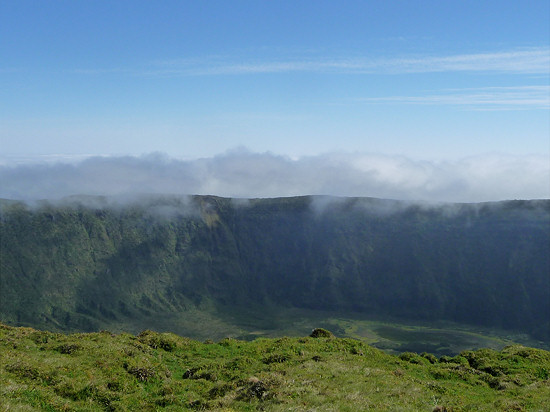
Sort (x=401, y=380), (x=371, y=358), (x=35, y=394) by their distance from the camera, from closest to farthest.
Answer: (x=35, y=394) → (x=401, y=380) → (x=371, y=358)

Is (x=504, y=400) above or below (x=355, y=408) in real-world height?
below

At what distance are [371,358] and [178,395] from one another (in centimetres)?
2581

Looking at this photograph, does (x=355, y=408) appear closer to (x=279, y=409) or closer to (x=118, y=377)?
(x=279, y=409)

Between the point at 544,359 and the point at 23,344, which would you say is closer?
the point at 23,344

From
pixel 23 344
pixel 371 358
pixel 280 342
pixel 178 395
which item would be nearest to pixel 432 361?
pixel 371 358

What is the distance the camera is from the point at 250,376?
39.3 metres

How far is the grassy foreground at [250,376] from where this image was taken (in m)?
30.8

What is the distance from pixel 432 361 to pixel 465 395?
20.4 meters

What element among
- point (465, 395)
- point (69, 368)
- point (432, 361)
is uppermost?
point (69, 368)

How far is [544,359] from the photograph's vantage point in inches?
2186

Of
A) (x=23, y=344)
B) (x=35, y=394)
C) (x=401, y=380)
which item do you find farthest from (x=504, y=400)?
(x=23, y=344)

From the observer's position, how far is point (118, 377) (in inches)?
1423

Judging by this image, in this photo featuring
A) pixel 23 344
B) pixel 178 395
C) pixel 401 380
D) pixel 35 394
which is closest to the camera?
pixel 35 394

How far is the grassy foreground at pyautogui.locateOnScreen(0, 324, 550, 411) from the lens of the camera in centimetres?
3081
